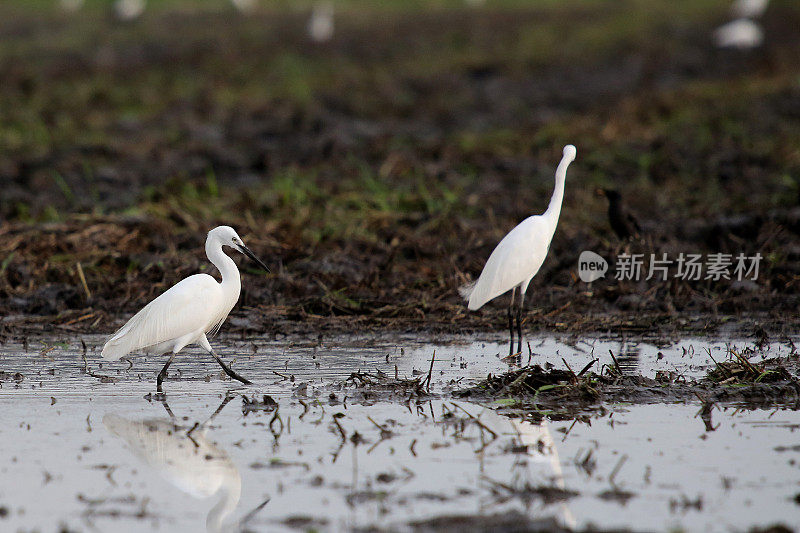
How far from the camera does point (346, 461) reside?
5.83m

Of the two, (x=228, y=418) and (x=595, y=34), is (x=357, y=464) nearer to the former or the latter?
(x=228, y=418)

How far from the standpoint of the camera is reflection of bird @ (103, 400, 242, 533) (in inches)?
208

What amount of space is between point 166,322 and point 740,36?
22167 millimetres

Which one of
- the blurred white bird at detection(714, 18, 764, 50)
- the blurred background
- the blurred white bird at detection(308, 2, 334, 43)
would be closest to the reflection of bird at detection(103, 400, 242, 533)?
the blurred background

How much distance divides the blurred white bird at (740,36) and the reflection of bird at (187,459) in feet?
75.7

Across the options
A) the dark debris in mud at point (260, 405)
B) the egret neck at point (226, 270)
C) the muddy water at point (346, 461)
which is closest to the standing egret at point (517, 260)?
the muddy water at point (346, 461)

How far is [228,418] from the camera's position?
22.5 feet

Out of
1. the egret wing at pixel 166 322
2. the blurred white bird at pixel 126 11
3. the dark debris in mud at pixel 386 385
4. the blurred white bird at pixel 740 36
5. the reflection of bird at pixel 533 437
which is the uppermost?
the blurred white bird at pixel 126 11

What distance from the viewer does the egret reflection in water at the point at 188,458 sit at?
5221 mm

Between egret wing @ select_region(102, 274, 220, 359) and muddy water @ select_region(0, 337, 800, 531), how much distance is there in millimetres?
295

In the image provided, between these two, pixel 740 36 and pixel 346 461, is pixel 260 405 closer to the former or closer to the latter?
pixel 346 461

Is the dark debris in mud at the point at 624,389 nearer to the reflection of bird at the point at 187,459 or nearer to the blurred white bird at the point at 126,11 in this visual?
the reflection of bird at the point at 187,459

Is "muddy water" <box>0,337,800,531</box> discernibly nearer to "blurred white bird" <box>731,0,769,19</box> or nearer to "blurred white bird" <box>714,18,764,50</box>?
"blurred white bird" <box>714,18,764,50</box>

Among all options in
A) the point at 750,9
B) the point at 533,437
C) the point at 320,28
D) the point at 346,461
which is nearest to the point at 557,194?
the point at 533,437
